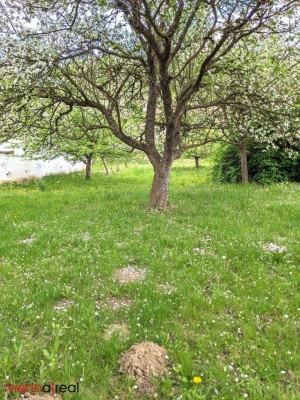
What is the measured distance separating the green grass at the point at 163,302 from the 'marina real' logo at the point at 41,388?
3.2 inches

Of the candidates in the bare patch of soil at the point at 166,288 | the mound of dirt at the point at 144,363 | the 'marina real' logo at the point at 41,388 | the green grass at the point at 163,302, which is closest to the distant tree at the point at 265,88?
the green grass at the point at 163,302

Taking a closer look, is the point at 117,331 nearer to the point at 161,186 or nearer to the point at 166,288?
the point at 166,288

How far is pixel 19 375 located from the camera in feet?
12.9

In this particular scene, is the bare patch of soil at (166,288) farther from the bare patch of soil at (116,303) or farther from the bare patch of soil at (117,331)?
the bare patch of soil at (117,331)

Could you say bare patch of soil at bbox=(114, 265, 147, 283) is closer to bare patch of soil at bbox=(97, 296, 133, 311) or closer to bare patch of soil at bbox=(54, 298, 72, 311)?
bare patch of soil at bbox=(97, 296, 133, 311)

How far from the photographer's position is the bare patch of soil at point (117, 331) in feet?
15.6

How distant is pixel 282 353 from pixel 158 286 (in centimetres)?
258

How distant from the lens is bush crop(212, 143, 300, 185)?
19344 millimetres

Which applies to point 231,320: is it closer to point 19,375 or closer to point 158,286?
point 158,286

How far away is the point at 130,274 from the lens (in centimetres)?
689

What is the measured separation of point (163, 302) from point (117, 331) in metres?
1.04

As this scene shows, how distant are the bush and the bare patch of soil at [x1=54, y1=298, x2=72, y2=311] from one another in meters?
15.4

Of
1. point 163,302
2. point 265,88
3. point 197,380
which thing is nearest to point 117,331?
point 163,302

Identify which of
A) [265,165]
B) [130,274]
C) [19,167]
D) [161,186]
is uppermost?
[19,167]
